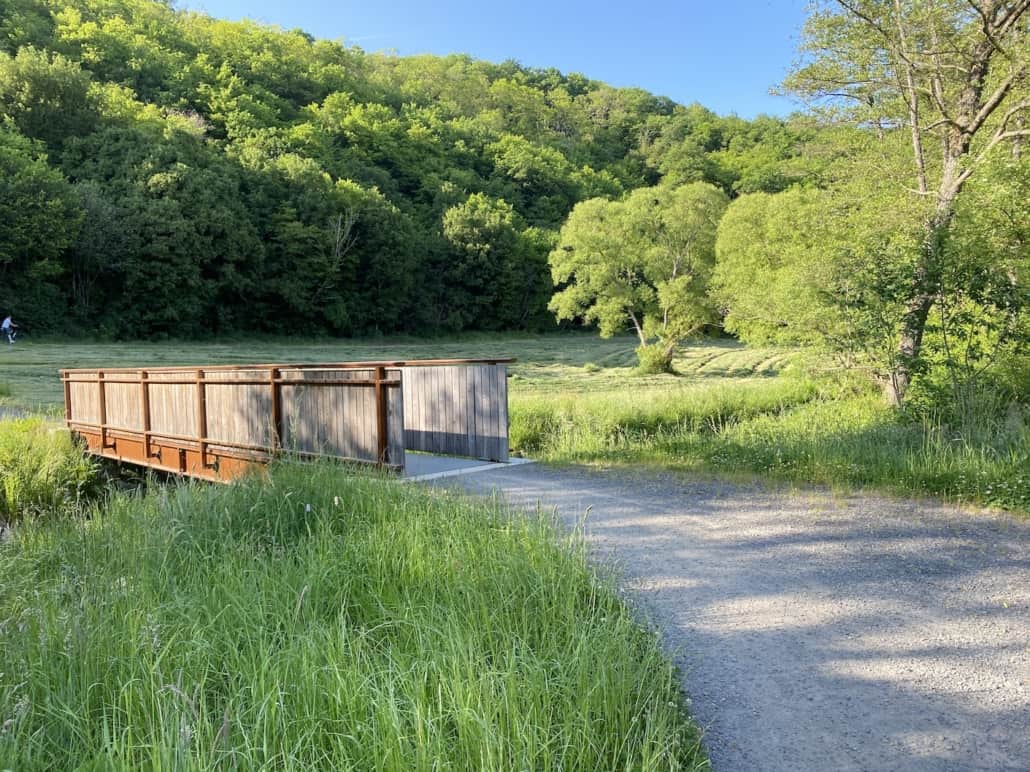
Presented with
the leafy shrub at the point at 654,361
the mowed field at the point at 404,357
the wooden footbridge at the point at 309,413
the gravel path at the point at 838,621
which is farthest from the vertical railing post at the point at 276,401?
the leafy shrub at the point at 654,361

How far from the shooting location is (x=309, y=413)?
8617 mm

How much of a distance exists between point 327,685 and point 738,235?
27.0 m

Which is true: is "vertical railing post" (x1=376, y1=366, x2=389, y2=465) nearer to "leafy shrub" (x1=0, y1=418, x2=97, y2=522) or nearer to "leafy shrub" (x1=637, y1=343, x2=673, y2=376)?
"leafy shrub" (x1=0, y1=418, x2=97, y2=522)

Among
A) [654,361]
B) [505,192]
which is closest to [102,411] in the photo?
[654,361]

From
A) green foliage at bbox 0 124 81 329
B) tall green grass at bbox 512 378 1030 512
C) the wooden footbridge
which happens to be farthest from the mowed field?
the wooden footbridge

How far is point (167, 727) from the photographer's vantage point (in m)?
2.22

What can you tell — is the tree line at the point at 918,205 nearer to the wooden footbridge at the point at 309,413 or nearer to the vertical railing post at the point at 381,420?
the wooden footbridge at the point at 309,413

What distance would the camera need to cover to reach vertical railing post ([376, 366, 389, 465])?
7.56 m

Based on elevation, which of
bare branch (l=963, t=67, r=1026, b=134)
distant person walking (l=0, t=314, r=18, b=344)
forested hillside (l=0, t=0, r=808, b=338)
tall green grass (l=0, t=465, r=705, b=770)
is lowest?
tall green grass (l=0, t=465, r=705, b=770)

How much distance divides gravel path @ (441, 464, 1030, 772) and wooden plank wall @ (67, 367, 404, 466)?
2535mm

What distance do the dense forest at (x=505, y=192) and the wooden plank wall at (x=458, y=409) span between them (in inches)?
196

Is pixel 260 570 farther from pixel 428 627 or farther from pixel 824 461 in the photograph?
pixel 824 461

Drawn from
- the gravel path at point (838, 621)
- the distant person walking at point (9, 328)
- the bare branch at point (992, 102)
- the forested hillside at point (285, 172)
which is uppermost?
the forested hillside at point (285, 172)

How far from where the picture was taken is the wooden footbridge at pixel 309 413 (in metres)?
7.79
